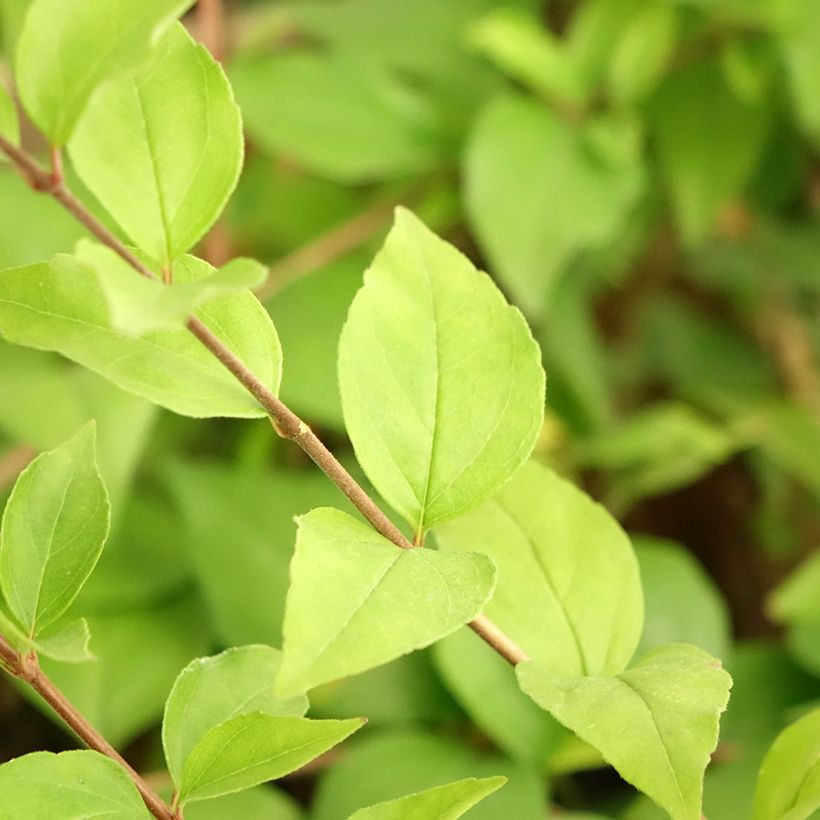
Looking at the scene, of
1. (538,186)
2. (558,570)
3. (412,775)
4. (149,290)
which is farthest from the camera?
(538,186)

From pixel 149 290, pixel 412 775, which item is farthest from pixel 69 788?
pixel 412 775

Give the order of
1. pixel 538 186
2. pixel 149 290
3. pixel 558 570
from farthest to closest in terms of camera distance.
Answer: pixel 538 186, pixel 558 570, pixel 149 290

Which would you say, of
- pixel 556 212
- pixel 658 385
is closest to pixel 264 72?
pixel 556 212

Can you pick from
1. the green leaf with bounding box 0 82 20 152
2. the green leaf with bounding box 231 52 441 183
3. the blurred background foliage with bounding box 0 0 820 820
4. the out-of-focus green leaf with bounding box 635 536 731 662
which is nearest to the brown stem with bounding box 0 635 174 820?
the green leaf with bounding box 0 82 20 152

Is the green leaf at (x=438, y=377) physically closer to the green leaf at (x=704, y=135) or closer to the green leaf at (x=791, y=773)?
the green leaf at (x=791, y=773)

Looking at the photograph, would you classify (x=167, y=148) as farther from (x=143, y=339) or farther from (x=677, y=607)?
(x=677, y=607)

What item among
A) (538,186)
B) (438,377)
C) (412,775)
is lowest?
(412,775)

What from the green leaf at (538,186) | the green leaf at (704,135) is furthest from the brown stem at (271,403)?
the green leaf at (704,135)
